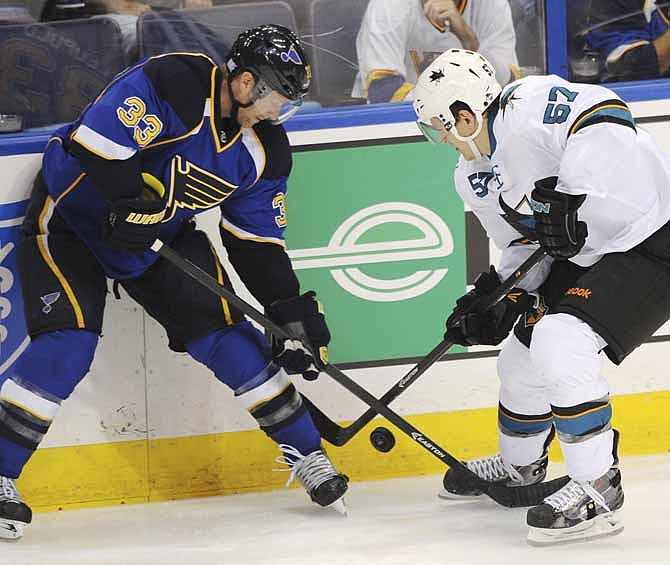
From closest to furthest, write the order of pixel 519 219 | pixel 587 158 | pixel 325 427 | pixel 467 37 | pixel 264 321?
pixel 587 158 < pixel 519 219 < pixel 264 321 < pixel 325 427 < pixel 467 37

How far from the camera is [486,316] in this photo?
2.89 meters

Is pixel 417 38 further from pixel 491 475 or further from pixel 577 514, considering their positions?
pixel 577 514

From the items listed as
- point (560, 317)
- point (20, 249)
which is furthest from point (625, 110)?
point (20, 249)

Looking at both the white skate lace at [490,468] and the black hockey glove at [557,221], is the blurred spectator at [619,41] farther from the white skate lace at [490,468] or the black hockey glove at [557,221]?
the white skate lace at [490,468]

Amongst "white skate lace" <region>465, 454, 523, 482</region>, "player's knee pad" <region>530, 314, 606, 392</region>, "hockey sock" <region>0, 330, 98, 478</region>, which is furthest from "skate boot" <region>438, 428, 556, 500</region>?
"hockey sock" <region>0, 330, 98, 478</region>

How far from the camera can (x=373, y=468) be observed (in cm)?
340

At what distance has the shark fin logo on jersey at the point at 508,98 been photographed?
104 inches

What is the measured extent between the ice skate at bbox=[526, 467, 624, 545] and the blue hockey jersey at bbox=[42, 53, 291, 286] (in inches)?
36.7

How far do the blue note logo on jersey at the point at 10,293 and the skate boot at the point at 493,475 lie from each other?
1149 millimetres

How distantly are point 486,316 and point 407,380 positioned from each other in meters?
0.29

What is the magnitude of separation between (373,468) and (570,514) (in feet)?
2.74

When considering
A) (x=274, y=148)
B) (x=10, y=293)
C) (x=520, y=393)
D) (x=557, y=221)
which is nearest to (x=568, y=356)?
(x=557, y=221)

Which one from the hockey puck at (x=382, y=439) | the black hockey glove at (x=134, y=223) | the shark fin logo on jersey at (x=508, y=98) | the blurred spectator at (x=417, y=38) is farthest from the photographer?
the blurred spectator at (x=417, y=38)

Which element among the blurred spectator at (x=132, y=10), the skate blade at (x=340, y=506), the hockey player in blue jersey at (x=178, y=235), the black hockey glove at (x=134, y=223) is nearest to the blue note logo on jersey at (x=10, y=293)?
the hockey player in blue jersey at (x=178, y=235)
